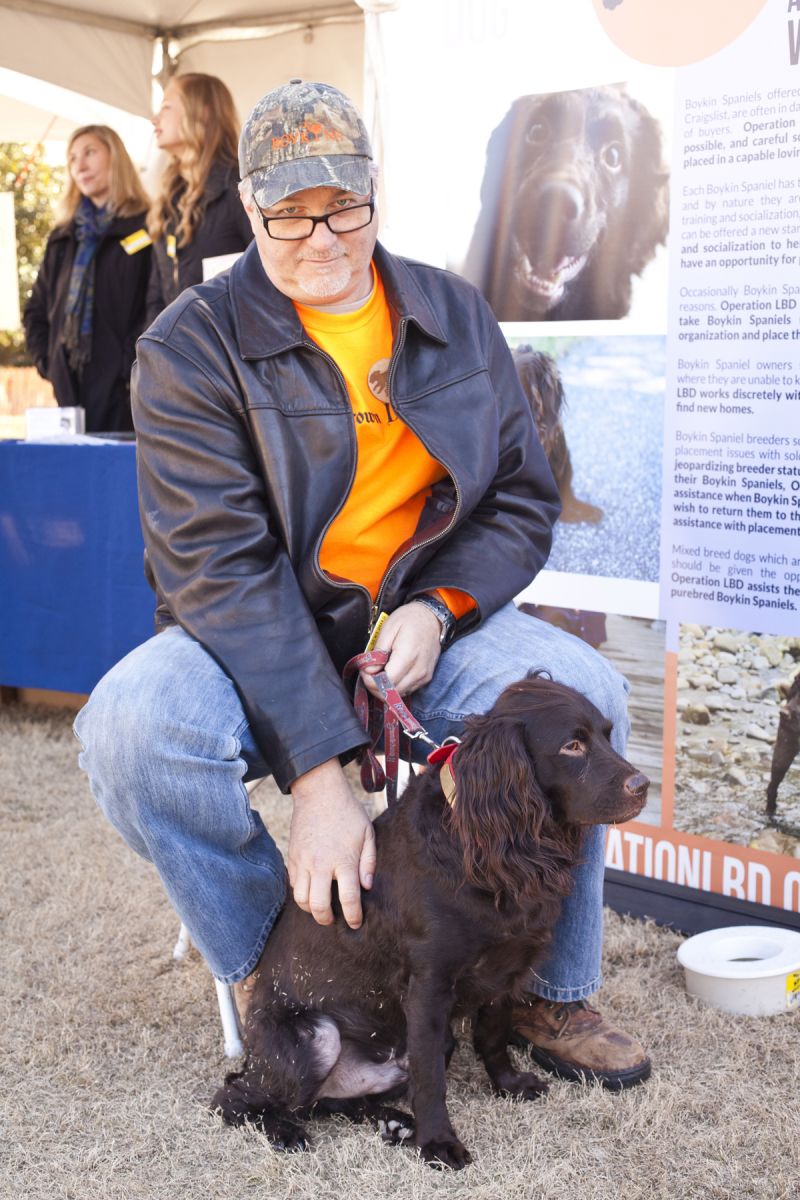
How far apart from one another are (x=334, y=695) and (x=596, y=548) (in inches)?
45.7

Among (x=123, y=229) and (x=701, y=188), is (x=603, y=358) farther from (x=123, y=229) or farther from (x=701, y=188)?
(x=123, y=229)

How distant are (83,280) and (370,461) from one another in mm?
3911

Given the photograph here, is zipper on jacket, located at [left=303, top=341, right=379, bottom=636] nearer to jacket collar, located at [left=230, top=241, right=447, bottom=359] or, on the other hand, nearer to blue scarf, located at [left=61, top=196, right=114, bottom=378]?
jacket collar, located at [left=230, top=241, right=447, bottom=359]

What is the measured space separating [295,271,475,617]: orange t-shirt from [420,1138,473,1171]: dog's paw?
917 millimetres

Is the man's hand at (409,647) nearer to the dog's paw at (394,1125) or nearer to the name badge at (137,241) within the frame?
the dog's paw at (394,1125)

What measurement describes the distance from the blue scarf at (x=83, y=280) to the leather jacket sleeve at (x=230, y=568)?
3792 mm

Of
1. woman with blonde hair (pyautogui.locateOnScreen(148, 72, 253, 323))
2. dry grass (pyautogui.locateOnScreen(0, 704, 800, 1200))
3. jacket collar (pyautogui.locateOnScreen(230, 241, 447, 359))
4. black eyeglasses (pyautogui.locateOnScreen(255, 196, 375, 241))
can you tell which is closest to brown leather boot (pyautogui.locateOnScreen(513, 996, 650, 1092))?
dry grass (pyautogui.locateOnScreen(0, 704, 800, 1200))

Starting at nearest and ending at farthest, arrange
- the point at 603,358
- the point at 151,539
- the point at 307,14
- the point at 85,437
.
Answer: the point at 151,539 → the point at 603,358 → the point at 85,437 → the point at 307,14

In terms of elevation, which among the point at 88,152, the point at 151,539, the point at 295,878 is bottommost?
the point at 295,878

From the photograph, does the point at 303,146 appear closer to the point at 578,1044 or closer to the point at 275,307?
the point at 275,307

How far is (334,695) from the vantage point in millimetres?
2012

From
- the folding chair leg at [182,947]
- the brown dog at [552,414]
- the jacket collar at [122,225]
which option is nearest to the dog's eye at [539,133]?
the brown dog at [552,414]

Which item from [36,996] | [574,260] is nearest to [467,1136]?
[36,996]

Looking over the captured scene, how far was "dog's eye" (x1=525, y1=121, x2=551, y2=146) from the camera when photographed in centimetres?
286
